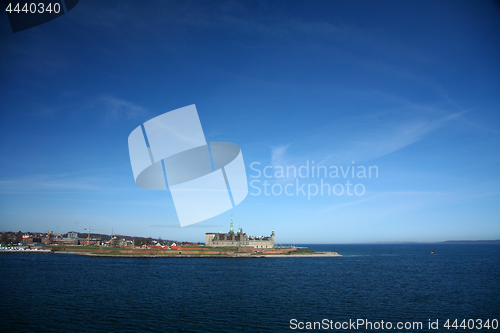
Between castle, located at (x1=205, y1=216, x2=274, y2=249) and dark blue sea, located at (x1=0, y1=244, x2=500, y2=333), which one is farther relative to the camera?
castle, located at (x1=205, y1=216, x2=274, y2=249)

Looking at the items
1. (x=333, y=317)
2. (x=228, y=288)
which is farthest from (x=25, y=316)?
(x=333, y=317)

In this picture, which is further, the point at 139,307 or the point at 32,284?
the point at 32,284

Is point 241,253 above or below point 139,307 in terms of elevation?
below

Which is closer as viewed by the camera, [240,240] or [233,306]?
[233,306]

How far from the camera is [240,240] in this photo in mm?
103062

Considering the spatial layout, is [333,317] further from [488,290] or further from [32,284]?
[32,284]

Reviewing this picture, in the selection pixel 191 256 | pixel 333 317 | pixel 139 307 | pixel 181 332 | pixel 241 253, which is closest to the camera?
pixel 181 332

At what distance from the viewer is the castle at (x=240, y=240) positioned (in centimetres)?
10319

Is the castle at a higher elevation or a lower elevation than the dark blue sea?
lower

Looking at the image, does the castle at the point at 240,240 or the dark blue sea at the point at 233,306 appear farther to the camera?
the castle at the point at 240,240

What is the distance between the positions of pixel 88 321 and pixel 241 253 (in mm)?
70951

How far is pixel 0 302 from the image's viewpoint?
71.5 feet

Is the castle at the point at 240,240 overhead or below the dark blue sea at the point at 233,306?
below

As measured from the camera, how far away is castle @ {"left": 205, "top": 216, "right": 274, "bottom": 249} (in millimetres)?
103188
